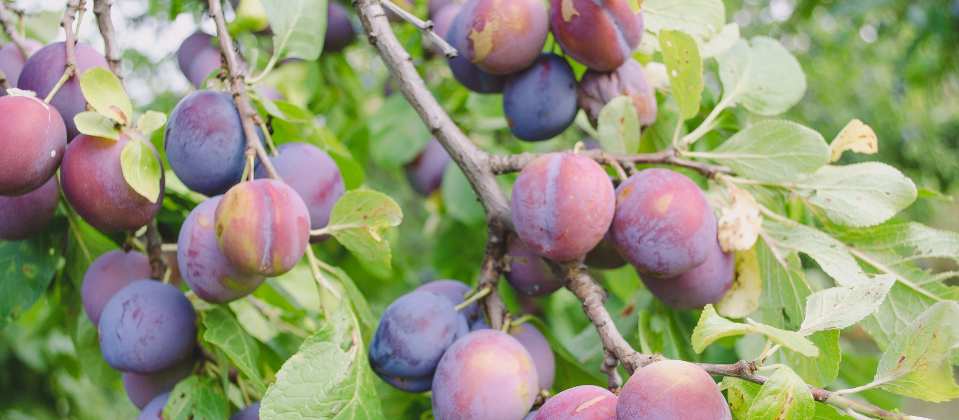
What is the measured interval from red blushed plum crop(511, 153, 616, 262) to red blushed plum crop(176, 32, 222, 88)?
607mm

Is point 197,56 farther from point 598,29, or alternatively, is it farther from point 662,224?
point 662,224

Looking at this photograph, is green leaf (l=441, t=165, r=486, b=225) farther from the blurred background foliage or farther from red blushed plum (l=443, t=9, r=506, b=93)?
red blushed plum (l=443, t=9, r=506, b=93)

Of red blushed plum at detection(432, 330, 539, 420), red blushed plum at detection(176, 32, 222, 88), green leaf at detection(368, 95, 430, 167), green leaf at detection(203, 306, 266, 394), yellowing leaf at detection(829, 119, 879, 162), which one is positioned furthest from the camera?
green leaf at detection(368, 95, 430, 167)

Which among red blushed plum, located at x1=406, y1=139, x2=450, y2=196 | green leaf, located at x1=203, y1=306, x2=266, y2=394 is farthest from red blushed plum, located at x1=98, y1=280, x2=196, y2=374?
red blushed plum, located at x1=406, y1=139, x2=450, y2=196

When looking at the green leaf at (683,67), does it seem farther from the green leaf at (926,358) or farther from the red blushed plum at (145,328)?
the red blushed plum at (145,328)

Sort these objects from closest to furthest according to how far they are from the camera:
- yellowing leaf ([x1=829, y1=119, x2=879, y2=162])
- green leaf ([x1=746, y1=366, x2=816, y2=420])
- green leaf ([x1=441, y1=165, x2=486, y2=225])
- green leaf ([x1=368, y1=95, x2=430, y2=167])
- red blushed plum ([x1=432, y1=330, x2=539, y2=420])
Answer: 1. green leaf ([x1=746, y1=366, x2=816, y2=420])
2. red blushed plum ([x1=432, y1=330, x2=539, y2=420])
3. yellowing leaf ([x1=829, y1=119, x2=879, y2=162])
4. green leaf ([x1=441, y1=165, x2=486, y2=225])
5. green leaf ([x1=368, y1=95, x2=430, y2=167])

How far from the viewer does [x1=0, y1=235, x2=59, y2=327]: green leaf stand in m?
0.96

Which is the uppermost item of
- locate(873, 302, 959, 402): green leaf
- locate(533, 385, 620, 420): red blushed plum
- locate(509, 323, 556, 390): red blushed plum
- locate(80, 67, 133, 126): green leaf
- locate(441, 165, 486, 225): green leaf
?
locate(80, 67, 133, 126): green leaf

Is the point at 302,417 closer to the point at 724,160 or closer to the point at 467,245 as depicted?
the point at 724,160

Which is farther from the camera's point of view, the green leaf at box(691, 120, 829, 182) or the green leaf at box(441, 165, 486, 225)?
the green leaf at box(441, 165, 486, 225)

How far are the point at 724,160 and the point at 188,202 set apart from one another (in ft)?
A: 2.02

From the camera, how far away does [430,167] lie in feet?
5.66

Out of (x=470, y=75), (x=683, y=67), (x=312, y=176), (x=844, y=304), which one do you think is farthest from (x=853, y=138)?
(x=312, y=176)

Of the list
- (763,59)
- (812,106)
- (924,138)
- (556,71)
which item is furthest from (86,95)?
(812,106)
